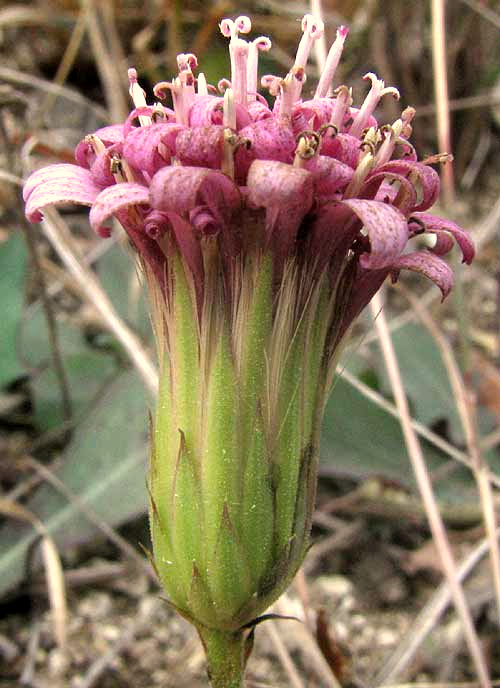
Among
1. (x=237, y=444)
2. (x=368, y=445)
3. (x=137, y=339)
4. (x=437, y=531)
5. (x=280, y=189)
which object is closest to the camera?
(x=280, y=189)

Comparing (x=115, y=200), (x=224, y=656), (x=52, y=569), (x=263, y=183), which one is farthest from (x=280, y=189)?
(x=52, y=569)

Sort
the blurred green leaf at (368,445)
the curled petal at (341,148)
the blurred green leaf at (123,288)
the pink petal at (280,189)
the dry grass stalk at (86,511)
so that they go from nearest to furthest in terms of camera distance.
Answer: the pink petal at (280,189)
the curled petal at (341,148)
the dry grass stalk at (86,511)
the blurred green leaf at (368,445)
the blurred green leaf at (123,288)

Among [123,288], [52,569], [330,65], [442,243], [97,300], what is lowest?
[52,569]

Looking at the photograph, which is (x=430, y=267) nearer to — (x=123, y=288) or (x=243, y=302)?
(x=243, y=302)

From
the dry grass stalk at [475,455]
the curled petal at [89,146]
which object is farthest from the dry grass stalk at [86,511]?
the curled petal at [89,146]

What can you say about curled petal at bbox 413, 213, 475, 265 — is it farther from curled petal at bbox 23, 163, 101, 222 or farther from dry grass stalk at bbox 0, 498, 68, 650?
dry grass stalk at bbox 0, 498, 68, 650

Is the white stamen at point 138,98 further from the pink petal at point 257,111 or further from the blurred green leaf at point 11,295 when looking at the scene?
the blurred green leaf at point 11,295
